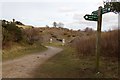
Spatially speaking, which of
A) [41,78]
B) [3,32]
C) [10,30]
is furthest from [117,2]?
[10,30]

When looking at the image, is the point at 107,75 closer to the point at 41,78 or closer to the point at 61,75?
the point at 61,75

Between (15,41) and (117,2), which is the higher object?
(117,2)

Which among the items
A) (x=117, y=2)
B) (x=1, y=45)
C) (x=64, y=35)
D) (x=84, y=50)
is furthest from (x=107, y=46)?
(x=64, y=35)

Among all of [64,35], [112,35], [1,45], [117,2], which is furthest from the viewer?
[64,35]

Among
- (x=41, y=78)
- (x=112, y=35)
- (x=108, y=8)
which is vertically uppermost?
(x=108, y=8)

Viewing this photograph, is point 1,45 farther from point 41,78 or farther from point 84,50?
point 41,78

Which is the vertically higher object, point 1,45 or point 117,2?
point 117,2

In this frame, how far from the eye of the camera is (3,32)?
2936 cm

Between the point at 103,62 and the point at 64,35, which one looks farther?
the point at 64,35

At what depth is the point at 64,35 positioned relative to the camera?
95562mm

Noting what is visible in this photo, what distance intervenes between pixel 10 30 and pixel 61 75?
67.1ft

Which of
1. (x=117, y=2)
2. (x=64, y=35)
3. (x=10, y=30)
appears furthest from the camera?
(x=64, y=35)

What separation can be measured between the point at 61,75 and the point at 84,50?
1010 centimetres

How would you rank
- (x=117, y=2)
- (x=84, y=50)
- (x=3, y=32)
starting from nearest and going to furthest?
(x=117, y=2)
(x=84, y=50)
(x=3, y=32)
